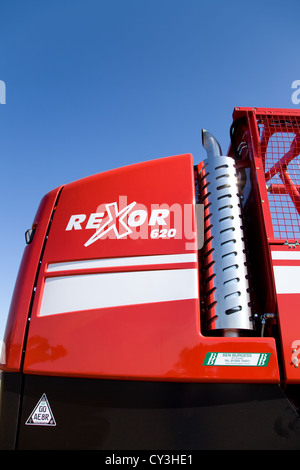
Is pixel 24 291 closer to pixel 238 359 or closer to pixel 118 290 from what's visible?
pixel 118 290

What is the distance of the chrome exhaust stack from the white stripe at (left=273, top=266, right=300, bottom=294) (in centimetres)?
17

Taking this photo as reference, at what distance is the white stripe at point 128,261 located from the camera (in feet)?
6.28

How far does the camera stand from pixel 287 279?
6.06 ft

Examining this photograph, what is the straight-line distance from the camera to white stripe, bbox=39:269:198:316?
1829mm

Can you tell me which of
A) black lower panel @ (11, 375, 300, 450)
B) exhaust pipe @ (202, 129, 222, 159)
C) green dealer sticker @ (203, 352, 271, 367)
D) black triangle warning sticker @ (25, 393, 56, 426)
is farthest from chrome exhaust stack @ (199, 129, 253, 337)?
black triangle warning sticker @ (25, 393, 56, 426)

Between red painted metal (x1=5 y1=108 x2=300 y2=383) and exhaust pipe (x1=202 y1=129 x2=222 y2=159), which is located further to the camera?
exhaust pipe (x1=202 y1=129 x2=222 y2=159)

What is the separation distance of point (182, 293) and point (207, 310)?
7.2 inches

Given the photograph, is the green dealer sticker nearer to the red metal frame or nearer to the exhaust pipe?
the red metal frame

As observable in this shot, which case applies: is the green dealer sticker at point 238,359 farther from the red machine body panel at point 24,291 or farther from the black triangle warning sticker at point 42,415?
the red machine body panel at point 24,291

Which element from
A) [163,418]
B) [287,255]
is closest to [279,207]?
[287,255]

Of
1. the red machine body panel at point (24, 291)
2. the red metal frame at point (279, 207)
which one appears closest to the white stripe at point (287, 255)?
the red metal frame at point (279, 207)

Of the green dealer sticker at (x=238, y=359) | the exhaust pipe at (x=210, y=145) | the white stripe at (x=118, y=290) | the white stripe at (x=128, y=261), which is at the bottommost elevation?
the green dealer sticker at (x=238, y=359)

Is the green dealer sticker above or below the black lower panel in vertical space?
above
